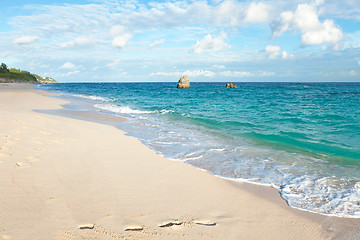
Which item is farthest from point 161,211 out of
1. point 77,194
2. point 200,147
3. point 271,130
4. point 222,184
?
point 271,130

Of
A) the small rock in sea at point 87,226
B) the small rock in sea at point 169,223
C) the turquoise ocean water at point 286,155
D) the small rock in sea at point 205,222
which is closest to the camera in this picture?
the small rock in sea at point 87,226

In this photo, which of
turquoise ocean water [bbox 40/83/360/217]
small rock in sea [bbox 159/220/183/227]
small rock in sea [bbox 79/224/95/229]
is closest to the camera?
small rock in sea [bbox 79/224/95/229]

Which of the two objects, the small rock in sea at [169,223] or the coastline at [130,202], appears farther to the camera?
the small rock in sea at [169,223]

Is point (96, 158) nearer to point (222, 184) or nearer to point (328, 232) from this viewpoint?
point (222, 184)

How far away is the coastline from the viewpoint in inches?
132

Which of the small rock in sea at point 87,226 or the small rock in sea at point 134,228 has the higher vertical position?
the small rock in sea at point 87,226

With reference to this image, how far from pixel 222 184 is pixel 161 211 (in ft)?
6.55

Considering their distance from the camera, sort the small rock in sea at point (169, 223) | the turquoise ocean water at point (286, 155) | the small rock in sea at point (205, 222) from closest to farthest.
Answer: the small rock in sea at point (169, 223)
the small rock in sea at point (205, 222)
the turquoise ocean water at point (286, 155)

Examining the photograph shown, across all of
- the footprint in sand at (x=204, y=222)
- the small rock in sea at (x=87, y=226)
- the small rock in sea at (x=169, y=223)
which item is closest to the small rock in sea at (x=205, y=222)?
the footprint in sand at (x=204, y=222)

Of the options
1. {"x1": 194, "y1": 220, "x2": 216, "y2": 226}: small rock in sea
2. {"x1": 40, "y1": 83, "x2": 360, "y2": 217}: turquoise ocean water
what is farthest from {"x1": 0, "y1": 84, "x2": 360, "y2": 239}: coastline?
{"x1": 40, "y1": 83, "x2": 360, "y2": 217}: turquoise ocean water

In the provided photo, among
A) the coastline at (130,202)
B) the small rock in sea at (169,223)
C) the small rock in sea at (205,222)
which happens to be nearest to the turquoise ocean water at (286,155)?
the coastline at (130,202)

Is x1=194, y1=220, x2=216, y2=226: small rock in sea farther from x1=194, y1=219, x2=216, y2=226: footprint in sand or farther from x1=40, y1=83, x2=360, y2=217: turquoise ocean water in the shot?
x1=40, y1=83, x2=360, y2=217: turquoise ocean water

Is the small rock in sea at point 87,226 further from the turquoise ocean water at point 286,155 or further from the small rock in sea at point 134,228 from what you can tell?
the turquoise ocean water at point 286,155

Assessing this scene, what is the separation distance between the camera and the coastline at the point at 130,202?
3.35 metres
